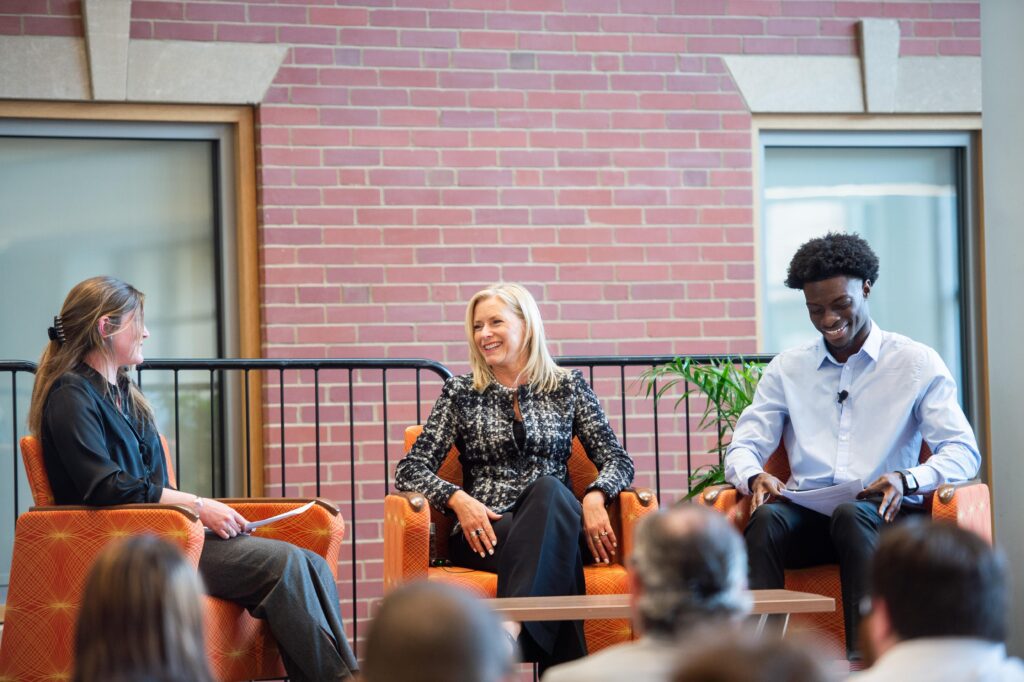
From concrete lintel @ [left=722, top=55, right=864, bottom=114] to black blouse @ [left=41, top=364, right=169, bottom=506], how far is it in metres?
3.17

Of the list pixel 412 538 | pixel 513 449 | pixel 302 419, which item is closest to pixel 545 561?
pixel 412 538

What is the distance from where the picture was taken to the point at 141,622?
162 centimetres

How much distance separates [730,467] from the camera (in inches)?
A: 151

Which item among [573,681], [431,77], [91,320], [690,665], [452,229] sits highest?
[431,77]

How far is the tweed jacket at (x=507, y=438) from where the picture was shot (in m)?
3.88

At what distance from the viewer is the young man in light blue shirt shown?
139 inches

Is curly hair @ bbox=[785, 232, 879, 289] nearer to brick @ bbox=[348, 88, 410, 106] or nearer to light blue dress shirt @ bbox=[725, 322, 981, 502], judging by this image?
light blue dress shirt @ bbox=[725, 322, 981, 502]

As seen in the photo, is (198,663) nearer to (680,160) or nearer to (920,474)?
(920,474)

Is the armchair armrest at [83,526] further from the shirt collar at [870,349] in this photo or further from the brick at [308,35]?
the brick at [308,35]

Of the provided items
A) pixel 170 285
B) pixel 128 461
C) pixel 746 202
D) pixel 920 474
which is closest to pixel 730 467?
pixel 920 474

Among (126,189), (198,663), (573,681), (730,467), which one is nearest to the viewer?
(573,681)

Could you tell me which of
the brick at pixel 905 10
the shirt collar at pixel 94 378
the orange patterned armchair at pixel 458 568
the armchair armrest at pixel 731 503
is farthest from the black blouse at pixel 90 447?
the brick at pixel 905 10

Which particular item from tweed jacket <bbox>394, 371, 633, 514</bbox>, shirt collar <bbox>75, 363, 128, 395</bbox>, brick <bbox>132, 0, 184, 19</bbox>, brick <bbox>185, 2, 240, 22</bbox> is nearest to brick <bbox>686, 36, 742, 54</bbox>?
brick <bbox>185, 2, 240, 22</bbox>

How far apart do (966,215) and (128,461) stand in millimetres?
3957
